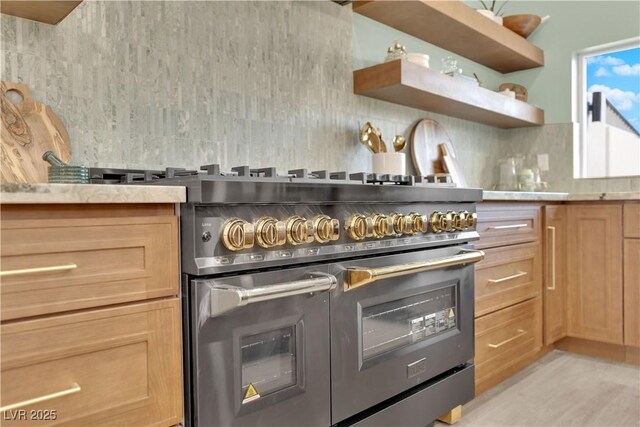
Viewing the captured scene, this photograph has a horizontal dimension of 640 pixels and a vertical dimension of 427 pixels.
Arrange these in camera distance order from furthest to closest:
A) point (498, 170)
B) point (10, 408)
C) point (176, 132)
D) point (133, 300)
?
point (498, 170)
point (176, 132)
point (133, 300)
point (10, 408)

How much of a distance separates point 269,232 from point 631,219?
89.3 inches

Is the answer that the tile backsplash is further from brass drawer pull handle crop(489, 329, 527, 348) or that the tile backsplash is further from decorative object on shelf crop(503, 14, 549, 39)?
decorative object on shelf crop(503, 14, 549, 39)

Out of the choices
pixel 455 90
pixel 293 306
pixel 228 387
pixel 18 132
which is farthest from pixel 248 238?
pixel 455 90

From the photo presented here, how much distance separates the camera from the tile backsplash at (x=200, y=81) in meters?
1.48

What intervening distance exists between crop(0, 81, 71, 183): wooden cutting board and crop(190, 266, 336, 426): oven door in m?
0.65

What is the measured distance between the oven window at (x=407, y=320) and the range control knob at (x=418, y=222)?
22cm

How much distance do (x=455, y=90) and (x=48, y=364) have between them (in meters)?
2.25

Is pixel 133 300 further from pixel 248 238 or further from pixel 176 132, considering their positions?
pixel 176 132

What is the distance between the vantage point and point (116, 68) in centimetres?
157

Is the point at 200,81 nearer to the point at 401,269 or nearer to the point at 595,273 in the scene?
the point at 401,269

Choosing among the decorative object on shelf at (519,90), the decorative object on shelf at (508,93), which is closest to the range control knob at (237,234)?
the decorative object on shelf at (508,93)

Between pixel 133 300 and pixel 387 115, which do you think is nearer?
pixel 133 300

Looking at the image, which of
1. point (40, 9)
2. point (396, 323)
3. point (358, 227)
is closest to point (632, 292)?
point (396, 323)

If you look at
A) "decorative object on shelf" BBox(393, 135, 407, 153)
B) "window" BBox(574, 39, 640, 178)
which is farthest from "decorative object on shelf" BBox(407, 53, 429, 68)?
"window" BBox(574, 39, 640, 178)
